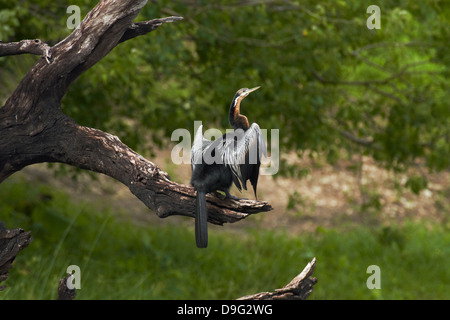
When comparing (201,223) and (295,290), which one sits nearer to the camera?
(201,223)

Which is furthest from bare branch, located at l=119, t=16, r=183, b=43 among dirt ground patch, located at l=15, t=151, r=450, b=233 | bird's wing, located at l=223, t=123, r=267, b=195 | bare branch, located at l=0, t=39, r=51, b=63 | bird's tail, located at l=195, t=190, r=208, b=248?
dirt ground patch, located at l=15, t=151, r=450, b=233

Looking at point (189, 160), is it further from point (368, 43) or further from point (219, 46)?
point (368, 43)

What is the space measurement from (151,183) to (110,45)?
2.64 feet

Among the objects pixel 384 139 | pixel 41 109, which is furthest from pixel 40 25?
pixel 384 139

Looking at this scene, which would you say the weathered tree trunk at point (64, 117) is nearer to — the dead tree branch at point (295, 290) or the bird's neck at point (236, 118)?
the bird's neck at point (236, 118)

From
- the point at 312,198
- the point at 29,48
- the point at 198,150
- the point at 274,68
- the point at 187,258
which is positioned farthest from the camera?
the point at 312,198

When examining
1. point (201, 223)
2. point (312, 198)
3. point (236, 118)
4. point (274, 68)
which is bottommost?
point (201, 223)

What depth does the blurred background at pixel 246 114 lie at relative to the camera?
207 inches

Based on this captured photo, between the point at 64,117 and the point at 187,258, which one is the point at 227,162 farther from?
the point at 187,258

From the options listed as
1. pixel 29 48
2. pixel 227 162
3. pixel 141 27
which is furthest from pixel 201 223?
pixel 29 48

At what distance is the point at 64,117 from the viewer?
298 cm

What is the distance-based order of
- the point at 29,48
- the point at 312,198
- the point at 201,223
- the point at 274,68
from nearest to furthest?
the point at 201,223, the point at 29,48, the point at 274,68, the point at 312,198

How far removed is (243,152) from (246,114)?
3.00 meters

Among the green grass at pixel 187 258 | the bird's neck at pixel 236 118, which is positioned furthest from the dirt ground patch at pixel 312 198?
the bird's neck at pixel 236 118
